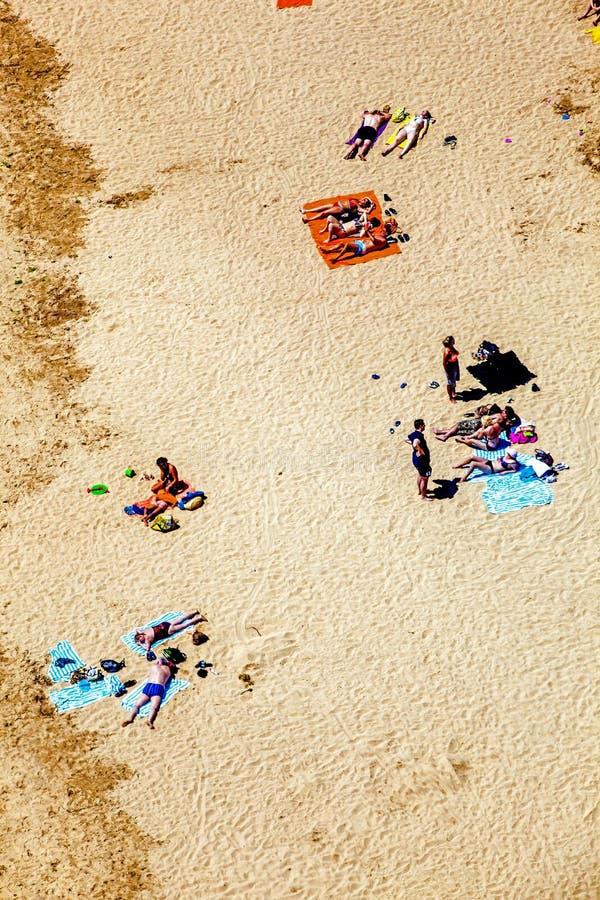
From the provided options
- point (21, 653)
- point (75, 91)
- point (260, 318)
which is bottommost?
point (21, 653)

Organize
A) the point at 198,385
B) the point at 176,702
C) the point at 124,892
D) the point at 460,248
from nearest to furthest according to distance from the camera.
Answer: the point at 124,892
the point at 176,702
the point at 198,385
the point at 460,248

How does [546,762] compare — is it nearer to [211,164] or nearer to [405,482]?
[405,482]

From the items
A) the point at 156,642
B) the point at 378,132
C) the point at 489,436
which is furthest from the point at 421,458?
the point at 378,132

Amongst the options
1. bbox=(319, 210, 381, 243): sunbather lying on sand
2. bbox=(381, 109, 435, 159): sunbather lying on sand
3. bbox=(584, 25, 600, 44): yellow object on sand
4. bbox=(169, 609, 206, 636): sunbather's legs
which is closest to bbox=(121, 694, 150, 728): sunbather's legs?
bbox=(169, 609, 206, 636): sunbather's legs

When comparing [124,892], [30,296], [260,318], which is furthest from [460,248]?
[124,892]

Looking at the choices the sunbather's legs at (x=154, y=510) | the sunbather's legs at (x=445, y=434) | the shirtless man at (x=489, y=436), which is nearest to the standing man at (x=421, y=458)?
the sunbather's legs at (x=445, y=434)

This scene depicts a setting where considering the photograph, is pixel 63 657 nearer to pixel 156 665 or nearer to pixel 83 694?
pixel 83 694

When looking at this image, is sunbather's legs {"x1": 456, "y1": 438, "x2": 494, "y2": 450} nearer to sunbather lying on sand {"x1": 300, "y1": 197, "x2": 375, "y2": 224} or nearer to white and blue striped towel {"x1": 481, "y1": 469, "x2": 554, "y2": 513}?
white and blue striped towel {"x1": 481, "y1": 469, "x2": 554, "y2": 513}

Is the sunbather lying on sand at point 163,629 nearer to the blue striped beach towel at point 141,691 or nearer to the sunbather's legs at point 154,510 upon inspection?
the blue striped beach towel at point 141,691
